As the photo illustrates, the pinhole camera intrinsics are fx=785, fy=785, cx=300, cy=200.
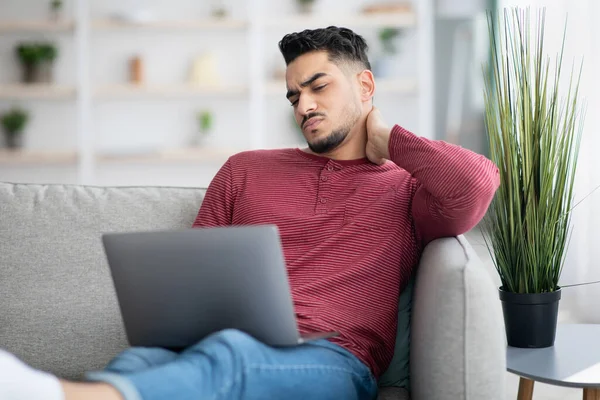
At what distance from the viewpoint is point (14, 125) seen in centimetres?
545

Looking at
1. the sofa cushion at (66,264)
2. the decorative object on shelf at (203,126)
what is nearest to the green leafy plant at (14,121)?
the decorative object on shelf at (203,126)

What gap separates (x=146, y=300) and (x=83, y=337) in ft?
1.76

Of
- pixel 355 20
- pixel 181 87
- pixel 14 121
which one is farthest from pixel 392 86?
pixel 14 121

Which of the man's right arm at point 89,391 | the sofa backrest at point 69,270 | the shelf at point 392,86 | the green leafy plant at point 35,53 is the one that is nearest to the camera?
the man's right arm at point 89,391

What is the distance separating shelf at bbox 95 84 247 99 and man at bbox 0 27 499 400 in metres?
3.32

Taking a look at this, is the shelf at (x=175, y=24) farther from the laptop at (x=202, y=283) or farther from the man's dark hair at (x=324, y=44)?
the laptop at (x=202, y=283)

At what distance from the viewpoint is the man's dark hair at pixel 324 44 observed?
203cm

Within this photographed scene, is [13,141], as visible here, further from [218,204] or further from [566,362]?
[566,362]

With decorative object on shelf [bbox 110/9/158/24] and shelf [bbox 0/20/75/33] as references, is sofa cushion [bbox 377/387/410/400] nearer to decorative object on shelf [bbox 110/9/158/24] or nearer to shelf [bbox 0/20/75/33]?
decorative object on shelf [bbox 110/9/158/24]

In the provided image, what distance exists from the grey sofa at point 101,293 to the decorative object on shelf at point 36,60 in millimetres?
3620

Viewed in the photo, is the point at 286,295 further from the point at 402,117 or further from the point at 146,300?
the point at 402,117

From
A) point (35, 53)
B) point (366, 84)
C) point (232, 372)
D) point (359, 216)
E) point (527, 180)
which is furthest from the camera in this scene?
point (35, 53)

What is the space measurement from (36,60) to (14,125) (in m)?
0.48

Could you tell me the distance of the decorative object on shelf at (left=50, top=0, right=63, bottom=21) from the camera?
5.46 m
